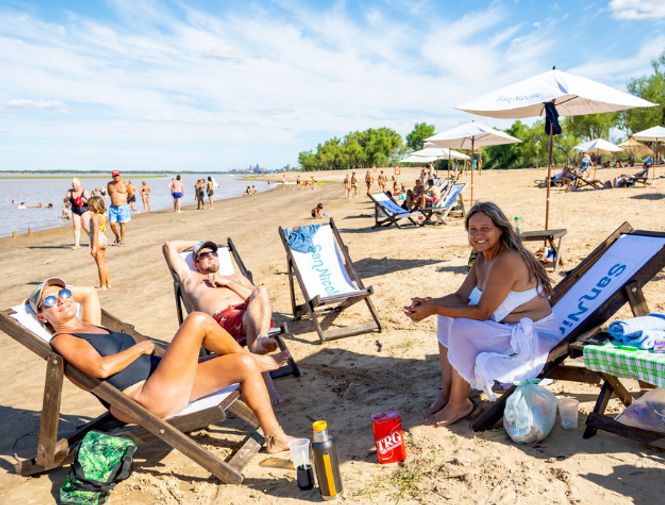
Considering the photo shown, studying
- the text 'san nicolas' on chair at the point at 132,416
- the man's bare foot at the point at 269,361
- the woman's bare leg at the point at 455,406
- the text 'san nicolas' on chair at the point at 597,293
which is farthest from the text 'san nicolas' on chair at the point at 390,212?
the text 'san nicolas' on chair at the point at 132,416

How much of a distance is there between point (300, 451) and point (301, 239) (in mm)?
3533

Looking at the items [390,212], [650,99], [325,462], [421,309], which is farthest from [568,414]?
[650,99]

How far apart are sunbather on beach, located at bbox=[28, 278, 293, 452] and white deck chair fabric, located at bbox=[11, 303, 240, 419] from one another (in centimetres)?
4

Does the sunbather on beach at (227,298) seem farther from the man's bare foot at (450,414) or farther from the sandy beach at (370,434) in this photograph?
the man's bare foot at (450,414)

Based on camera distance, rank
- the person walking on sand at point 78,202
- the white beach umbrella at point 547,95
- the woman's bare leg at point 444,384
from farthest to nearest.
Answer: the person walking on sand at point 78,202, the white beach umbrella at point 547,95, the woman's bare leg at point 444,384

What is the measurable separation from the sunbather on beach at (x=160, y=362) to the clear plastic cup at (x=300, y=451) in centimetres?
41

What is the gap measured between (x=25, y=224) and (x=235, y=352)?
74.1 feet

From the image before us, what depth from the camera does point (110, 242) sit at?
13.8 m

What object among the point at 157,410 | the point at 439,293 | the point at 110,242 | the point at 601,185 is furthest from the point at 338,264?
the point at 601,185

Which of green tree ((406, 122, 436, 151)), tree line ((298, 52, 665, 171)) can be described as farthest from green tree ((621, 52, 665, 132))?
green tree ((406, 122, 436, 151))

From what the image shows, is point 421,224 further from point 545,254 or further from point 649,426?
point 649,426

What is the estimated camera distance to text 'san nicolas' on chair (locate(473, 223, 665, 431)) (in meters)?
3.09

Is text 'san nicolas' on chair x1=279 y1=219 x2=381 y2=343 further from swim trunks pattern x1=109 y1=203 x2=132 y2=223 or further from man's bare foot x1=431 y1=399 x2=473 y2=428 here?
swim trunks pattern x1=109 y1=203 x2=132 y2=223

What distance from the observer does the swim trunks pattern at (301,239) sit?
601 centimetres
